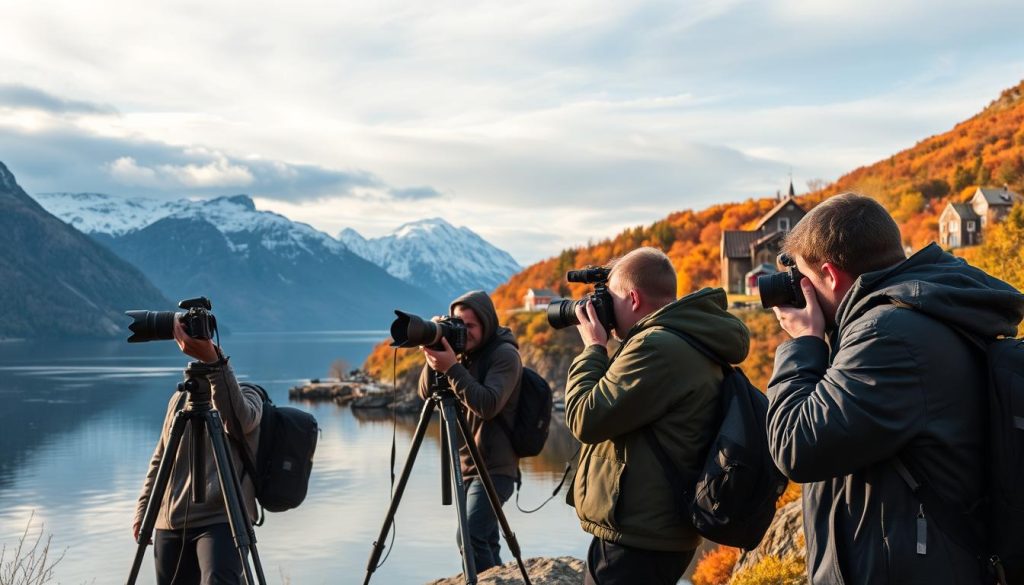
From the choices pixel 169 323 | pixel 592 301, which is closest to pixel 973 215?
pixel 592 301

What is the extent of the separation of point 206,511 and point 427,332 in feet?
3.35

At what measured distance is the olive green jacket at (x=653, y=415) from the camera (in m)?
2.50

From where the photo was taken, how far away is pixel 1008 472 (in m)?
1.83

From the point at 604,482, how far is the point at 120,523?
19148 millimetres

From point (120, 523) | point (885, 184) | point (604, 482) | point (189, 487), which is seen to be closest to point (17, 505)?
point (120, 523)

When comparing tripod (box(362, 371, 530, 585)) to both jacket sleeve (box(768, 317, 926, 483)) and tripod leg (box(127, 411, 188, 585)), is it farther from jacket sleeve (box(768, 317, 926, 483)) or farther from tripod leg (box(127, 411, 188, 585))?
jacket sleeve (box(768, 317, 926, 483))

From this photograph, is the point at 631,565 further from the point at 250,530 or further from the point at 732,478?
the point at 250,530

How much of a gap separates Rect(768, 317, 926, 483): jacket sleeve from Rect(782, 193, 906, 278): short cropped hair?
0.21m

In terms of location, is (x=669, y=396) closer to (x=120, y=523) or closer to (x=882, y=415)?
(x=882, y=415)

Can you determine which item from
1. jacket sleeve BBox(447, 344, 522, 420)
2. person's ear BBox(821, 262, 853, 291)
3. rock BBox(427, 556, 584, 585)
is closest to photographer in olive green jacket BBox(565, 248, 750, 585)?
person's ear BBox(821, 262, 853, 291)

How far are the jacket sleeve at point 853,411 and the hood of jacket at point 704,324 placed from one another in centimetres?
54

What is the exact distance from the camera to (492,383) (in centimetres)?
405

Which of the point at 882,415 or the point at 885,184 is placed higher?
the point at 885,184

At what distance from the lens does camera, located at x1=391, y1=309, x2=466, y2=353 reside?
11.1ft
